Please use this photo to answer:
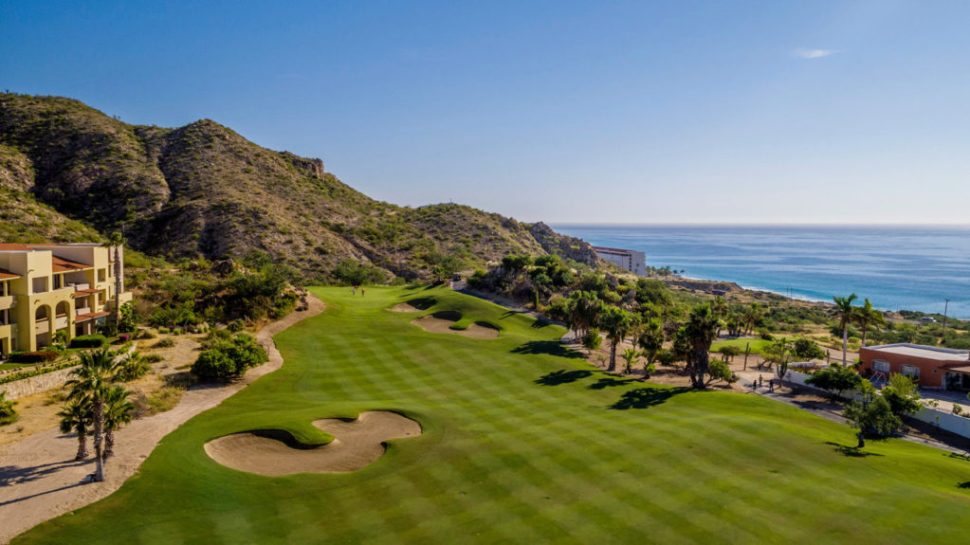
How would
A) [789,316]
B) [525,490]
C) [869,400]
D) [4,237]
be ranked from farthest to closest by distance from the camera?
[789,316] → [4,237] → [869,400] → [525,490]

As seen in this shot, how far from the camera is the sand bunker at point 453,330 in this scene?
194 feet

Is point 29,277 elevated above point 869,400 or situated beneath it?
elevated above

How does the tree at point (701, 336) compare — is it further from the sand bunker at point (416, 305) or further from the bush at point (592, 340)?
the sand bunker at point (416, 305)

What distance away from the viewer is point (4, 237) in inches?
2559

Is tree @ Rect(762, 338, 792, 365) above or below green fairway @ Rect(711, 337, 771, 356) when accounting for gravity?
above

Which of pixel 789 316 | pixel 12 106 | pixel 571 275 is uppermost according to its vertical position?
pixel 12 106

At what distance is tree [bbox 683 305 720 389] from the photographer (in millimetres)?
44125

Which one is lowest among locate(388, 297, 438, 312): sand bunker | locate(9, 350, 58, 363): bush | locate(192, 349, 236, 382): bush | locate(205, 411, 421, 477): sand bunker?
locate(205, 411, 421, 477): sand bunker

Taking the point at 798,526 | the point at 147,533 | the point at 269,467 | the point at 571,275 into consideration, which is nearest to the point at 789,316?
the point at 571,275

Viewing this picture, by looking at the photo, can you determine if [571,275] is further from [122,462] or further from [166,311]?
[122,462]

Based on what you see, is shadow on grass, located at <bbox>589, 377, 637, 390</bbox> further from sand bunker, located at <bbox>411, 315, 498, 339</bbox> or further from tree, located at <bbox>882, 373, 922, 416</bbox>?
tree, located at <bbox>882, 373, 922, 416</bbox>

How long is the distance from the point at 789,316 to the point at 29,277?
120 meters

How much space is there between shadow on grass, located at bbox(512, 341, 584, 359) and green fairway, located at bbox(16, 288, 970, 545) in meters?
10.6

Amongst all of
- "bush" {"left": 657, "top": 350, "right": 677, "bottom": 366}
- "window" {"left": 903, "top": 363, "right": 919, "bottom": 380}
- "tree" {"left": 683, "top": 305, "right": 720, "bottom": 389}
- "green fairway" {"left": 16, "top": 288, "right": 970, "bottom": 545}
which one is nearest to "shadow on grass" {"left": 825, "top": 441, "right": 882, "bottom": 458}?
"green fairway" {"left": 16, "top": 288, "right": 970, "bottom": 545}
